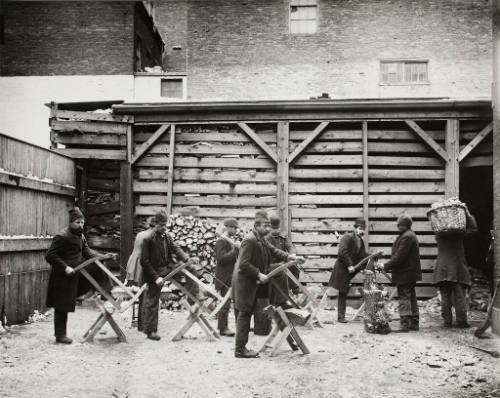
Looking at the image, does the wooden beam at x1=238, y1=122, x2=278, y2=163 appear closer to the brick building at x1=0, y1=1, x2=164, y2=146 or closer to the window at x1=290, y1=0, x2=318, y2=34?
the window at x1=290, y1=0, x2=318, y2=34

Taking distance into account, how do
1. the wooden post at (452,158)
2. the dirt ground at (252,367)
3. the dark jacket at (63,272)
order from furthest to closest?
the wooden post at (452,158) < the dark jacket at (63,272) < the dirt ground at (252,367)

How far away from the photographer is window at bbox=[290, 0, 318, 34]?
2069 cm

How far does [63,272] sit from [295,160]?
19.4 feet

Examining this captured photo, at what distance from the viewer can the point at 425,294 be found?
11539mm

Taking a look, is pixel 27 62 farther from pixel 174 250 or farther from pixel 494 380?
pixel 494 380

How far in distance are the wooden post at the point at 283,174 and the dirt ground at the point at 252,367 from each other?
3.51 m

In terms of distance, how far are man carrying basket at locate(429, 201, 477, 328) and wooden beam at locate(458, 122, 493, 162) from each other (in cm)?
279

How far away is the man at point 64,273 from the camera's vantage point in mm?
7645

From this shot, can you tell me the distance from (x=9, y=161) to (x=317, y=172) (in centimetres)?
619

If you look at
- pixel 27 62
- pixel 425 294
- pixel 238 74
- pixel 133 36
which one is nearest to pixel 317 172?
pixel 425 294

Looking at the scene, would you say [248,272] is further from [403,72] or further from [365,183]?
[403,72]

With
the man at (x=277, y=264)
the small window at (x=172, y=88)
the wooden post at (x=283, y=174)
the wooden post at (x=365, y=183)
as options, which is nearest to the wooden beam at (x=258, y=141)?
the wooden post at (x=283, y=174)

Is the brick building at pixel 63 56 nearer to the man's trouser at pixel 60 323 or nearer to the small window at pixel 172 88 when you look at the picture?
the small window at pixel 172 88

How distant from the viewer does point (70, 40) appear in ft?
80.4
